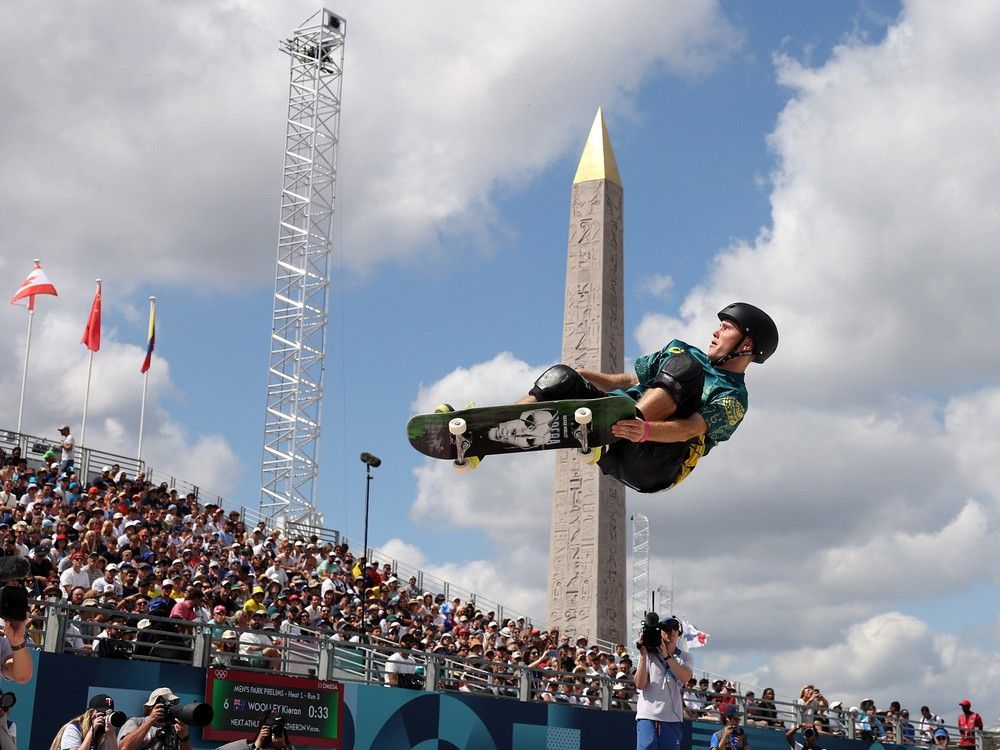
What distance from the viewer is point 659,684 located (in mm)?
10383

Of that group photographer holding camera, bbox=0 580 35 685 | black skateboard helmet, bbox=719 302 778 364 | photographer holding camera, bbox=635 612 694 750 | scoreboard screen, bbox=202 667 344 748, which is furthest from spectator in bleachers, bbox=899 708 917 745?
photographer holding camera, bbox=0 580 35 685

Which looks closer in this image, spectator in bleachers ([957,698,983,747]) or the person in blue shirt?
the person in blue shirt

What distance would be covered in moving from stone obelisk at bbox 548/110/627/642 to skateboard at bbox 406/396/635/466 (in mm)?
18073

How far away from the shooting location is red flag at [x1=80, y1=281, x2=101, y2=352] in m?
30.8

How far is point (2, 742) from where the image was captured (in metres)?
7.48

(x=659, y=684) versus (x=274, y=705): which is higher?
(x=659, y=684)

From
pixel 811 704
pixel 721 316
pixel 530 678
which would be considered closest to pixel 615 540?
pixel 811 704

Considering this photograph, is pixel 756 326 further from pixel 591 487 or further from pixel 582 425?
pixel 591 487

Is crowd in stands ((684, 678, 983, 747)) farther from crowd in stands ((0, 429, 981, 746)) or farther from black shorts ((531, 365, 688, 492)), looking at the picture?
black shorts ((531, 365, 688, 492))

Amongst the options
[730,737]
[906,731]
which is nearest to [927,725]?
[906,731]

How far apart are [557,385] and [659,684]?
9.94 ft

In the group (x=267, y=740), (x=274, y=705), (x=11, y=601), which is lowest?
(x=267, y=740)

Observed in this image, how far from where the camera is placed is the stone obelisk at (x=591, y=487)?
2711cm

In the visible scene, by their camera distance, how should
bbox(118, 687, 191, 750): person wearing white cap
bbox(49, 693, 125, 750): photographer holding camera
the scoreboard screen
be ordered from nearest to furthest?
bbox(49, 693, 125, 750): photographer holding camera < bbox(118, 687, 191, 750): person wearing white cap < the scoreboard screen
